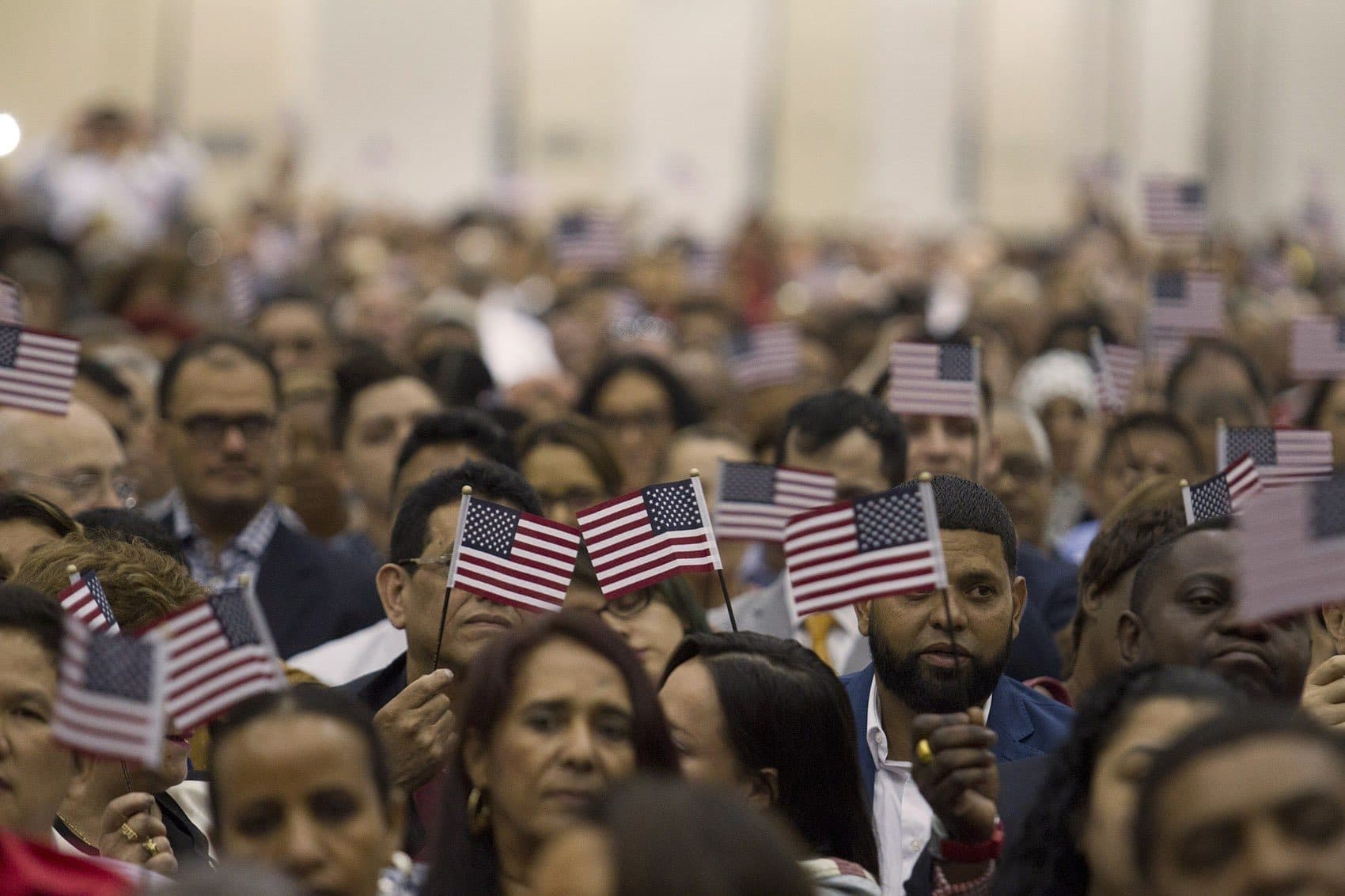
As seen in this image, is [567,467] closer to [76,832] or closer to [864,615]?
[864,615]

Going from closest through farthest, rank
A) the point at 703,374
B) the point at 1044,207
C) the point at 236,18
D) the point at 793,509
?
the point at 793,509 < the point at 703,374 < the point at 236,18 < the point at 1044,207

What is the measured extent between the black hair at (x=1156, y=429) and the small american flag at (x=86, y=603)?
5151 millimetres

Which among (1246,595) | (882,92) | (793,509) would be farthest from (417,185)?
(1246,595)

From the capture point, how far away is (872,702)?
6.66 m

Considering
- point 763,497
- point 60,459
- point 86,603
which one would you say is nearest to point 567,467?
point 763,497

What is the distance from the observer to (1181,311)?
13.0m

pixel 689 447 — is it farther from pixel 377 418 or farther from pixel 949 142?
pixel 949 142

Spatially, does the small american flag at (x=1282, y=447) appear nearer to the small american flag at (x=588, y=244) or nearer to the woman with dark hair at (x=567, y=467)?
the woman with dark hair at (x=567, y=467)

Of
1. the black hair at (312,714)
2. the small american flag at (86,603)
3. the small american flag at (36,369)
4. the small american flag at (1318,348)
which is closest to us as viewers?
the black hair at (312,714)

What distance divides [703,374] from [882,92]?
23.1 metres

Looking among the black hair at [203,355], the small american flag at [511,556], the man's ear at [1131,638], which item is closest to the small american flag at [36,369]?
the black hair at [203,355]

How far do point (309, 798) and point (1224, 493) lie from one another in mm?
3923

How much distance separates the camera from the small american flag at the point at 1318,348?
11.9 m

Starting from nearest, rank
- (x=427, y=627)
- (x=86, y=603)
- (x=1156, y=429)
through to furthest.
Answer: (x=86, y=603), (x=427, y=627), (x=1156, y=429)
